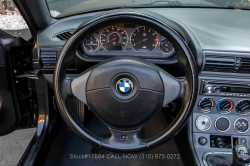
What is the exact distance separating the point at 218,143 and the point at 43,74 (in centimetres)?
141

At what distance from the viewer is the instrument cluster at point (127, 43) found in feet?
5.11

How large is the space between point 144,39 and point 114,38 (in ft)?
0.71

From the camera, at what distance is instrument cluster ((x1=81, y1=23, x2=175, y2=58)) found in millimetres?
1557

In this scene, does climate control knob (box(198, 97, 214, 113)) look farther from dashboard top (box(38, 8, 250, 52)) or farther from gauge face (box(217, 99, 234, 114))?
dashboard top (box(38, 8, 250, 52))

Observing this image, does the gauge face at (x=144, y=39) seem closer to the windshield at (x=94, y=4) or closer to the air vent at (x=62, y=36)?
the windshield at (x=94, y=4)

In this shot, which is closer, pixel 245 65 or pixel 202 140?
pixel 245 65

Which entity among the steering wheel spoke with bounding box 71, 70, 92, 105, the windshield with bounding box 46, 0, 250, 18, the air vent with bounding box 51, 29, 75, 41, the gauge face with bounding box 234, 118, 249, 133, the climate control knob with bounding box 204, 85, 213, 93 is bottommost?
the gauge face with bounding box 234, 118, 249, 133

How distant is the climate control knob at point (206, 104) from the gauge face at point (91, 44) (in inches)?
33.4

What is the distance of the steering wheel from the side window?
2.74ft

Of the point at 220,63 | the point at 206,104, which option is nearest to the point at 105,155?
the point at 206,104

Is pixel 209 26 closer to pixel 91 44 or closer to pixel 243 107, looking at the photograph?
pixel 243 107

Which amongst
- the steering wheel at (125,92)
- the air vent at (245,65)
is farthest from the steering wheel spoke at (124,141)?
the air vent at (245,65)

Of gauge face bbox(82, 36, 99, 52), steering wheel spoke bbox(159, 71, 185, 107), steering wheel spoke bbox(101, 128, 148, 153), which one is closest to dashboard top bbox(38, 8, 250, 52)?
gauge face bbox(82, 36, 99, 52)

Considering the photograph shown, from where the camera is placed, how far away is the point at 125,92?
108 cm
